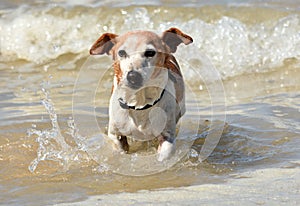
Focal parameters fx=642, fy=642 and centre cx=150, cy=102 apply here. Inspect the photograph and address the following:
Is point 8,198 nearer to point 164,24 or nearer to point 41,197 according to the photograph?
point 41,197

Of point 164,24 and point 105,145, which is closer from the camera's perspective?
point 105,145

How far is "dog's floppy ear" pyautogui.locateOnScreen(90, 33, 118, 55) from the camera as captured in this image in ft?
14.9

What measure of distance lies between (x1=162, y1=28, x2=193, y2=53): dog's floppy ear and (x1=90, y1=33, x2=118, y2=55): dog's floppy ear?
0.37 m

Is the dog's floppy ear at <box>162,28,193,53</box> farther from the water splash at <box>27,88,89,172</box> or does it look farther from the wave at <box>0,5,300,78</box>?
the wave at <box>0,5,300,78</box>

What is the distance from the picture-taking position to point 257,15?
9.76 metres

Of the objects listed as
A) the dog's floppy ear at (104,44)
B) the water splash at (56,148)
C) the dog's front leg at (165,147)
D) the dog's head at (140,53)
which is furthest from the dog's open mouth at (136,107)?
the water splash at (56,148)

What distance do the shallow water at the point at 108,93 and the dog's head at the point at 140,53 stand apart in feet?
2.32

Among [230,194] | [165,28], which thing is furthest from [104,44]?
[165,28]

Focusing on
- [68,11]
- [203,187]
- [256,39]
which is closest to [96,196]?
[203,187]

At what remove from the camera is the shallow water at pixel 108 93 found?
4543mm

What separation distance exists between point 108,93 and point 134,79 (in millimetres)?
3315

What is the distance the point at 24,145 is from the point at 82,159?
2.13 feet

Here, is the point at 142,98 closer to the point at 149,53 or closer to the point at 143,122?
the point at 143,122

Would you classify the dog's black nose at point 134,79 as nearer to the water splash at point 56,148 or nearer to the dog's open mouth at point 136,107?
the dog's open mouth at point 136,107
